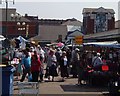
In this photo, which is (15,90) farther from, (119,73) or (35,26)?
(35,26)

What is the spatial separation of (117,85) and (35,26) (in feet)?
329

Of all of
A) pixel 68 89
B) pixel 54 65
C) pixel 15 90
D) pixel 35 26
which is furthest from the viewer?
pixel 35 26

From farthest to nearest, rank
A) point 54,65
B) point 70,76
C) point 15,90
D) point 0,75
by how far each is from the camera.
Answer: point 70,76
point 54,65
point 15,90
point 0,75

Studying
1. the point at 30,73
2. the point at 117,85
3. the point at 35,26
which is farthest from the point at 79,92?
the point at 35,26

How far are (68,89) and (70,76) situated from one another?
6568 millimetres

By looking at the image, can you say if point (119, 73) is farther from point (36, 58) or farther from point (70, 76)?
point (70, 76)

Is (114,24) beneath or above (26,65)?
above

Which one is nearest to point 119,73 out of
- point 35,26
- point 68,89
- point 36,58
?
point 68,89

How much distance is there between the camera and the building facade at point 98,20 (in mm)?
116688

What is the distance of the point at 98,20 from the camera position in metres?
118

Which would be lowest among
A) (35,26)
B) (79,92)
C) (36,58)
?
(79,92)

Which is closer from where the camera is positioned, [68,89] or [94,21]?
[68,89]

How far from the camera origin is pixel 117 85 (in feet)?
44.8

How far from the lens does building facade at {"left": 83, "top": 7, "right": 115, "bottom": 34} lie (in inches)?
4594
